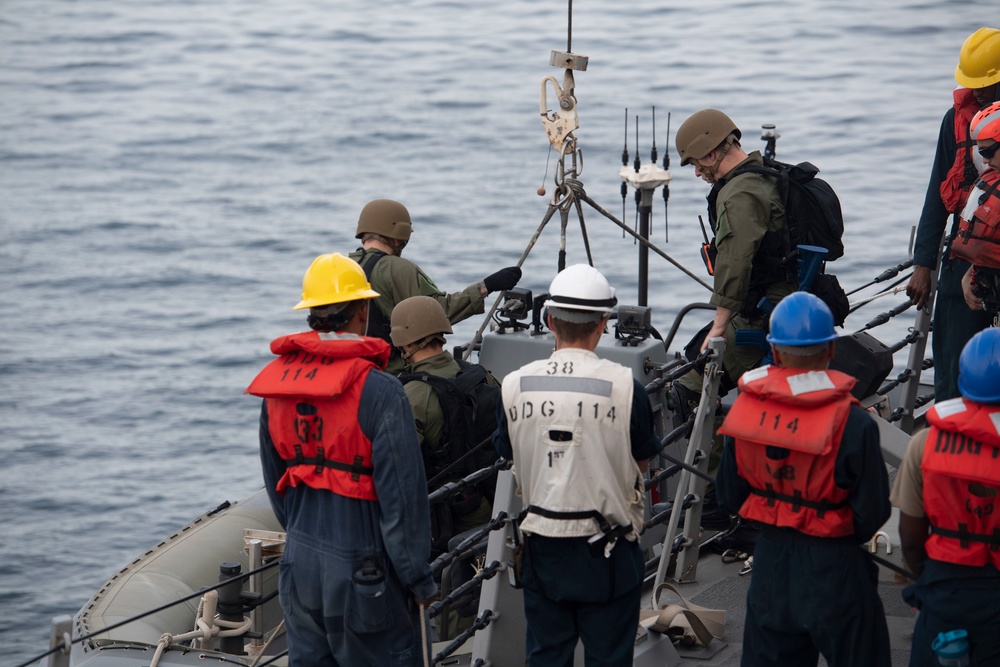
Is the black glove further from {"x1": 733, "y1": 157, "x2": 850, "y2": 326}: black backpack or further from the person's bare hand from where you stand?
the person's bare hand

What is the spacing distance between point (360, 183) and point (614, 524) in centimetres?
2780

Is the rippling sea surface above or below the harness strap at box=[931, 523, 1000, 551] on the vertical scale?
below

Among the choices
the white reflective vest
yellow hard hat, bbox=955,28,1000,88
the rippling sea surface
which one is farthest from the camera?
the rippling sea surface

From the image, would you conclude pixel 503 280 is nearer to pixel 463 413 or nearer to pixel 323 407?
pixel 463 413

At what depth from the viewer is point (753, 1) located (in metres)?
45.6

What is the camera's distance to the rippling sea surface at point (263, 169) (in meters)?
21.2

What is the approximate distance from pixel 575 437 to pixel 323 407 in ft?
2.65

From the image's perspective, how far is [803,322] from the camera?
4.52 metres

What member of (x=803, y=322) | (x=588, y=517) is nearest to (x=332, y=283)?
(x=588, y=517)

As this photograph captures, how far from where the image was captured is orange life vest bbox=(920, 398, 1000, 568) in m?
4.26

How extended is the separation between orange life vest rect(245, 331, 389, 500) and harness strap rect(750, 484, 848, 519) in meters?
1.24

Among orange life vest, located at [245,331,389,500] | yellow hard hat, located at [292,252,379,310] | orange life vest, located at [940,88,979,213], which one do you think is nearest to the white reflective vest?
orange life vest, located at [245,331,389,500]

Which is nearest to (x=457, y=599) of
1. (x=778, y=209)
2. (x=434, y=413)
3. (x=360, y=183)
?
(x=434, y=413)

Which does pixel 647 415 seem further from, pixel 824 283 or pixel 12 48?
pixel 12 48
